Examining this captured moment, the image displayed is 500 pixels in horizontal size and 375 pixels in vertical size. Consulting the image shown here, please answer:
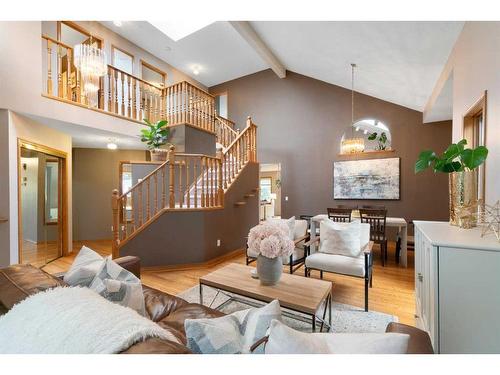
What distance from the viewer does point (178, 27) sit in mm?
5391

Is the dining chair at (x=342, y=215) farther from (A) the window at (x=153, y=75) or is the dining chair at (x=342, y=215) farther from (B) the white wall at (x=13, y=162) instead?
(A) the window at (x=153, y=75)

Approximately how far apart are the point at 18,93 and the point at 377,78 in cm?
564

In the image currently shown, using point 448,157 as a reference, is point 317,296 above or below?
below

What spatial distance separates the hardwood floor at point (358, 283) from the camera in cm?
263

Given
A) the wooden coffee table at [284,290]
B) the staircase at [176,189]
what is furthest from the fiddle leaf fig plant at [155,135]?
the wooden coffee table at [284,290]

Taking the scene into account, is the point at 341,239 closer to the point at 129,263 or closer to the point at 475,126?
the point at 475,126

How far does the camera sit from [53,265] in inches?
162

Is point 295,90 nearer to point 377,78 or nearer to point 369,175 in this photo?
point 377,78

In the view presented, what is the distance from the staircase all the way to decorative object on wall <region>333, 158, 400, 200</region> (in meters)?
2.21

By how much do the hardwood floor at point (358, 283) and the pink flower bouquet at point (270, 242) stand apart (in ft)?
4.28

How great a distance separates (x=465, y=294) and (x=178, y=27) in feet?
21.1

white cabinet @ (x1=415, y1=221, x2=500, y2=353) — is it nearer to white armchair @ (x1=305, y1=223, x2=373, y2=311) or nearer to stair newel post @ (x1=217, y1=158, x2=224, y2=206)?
white armchair @ (x1=305, y1=223, x2=373, y2=311)
